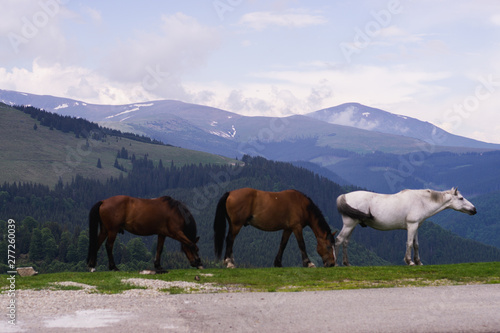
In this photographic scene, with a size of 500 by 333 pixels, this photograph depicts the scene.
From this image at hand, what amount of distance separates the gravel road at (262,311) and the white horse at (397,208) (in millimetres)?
8954

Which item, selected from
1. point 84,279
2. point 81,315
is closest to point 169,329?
point 81,315

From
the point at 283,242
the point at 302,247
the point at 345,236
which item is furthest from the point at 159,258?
the point at 345,236

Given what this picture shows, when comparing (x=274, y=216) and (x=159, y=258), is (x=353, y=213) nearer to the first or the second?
(x=274, y=216)

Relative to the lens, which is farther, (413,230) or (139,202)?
(413,230)

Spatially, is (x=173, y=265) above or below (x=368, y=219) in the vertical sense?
below

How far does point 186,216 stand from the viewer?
84.1 feet

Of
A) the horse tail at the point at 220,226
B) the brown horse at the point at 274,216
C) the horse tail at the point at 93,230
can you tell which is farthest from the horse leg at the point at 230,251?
the horse tail at the point at 93,230

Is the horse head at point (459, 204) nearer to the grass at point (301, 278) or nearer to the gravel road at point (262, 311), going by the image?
the grass at point (301, 278)

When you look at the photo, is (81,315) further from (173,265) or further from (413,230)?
(173,265)

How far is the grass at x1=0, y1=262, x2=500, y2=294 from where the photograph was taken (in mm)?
20302

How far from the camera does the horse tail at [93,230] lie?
25625mm

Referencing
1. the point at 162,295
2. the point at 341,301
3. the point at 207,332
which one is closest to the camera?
the point at 207,332

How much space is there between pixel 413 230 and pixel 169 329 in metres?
17.5

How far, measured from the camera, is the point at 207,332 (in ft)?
44.7
